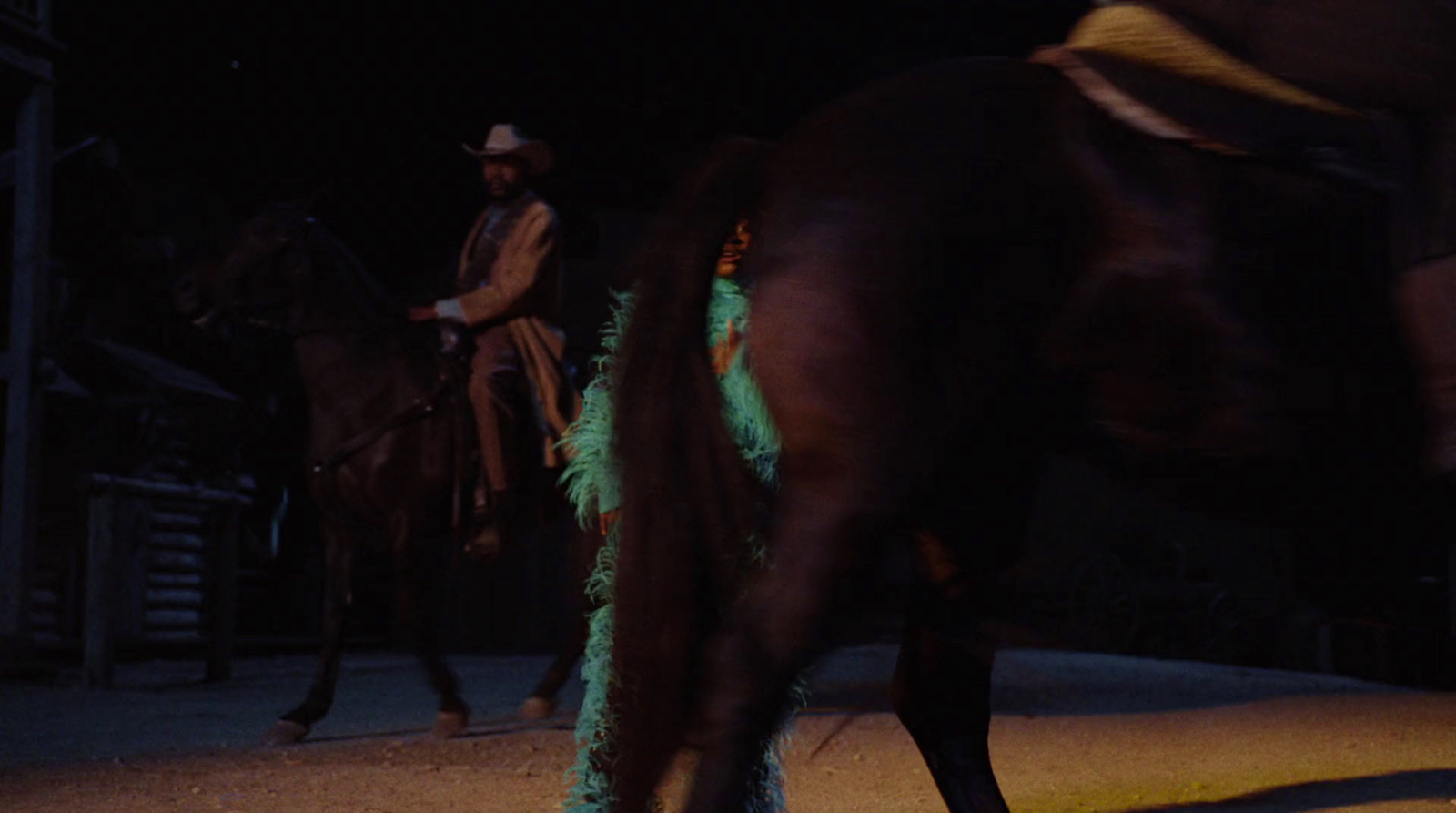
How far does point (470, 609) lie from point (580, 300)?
11.5 ft

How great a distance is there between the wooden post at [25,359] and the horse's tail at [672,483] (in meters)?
7.90

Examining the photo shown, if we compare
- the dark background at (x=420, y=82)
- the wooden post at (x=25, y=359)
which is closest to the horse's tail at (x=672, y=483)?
the wooden post at (x=25, y=359)

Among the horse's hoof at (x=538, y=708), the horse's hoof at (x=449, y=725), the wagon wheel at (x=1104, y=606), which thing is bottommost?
the wagon wheel at (x=1104, y=606)

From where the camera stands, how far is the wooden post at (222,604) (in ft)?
31.0

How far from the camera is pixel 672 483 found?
2.50 metres

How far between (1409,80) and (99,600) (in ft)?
26.2

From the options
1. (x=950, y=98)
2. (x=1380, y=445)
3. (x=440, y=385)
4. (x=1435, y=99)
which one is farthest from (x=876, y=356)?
(x=440, y=385)

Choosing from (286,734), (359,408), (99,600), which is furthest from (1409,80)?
(99,600)

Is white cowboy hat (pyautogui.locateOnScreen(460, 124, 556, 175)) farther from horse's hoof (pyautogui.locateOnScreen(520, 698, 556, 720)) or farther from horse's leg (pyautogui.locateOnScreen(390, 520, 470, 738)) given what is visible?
horse's hoof (pyautogui.locateOnScreen(520, 698, 556, 720))

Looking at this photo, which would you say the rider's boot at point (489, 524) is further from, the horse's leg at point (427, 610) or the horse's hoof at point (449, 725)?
the horse's hoof at point (449, 725)

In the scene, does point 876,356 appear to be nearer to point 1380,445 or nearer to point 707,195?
point 707,195

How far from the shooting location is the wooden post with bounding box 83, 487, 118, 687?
8.60 m

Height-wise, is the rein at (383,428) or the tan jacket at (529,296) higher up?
the tan jacket at (529,296)

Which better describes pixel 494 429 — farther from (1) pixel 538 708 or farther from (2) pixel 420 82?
(2) pixel 420 82
